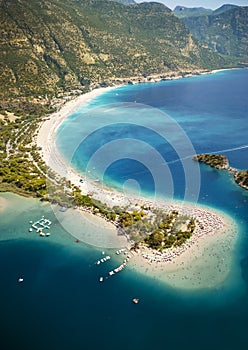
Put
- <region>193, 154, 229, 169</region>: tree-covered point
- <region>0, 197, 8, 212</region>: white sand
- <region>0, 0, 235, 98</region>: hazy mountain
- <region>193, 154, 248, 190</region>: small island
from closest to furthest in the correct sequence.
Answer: <region>0, 197, 8, 212</region>: white sand
<region>193, 154, 248, 190</region>: small island
<region>193, 154, 229, 169</region>: tree-covered point
<region>0, 0, 235, 98</region>: hazy mountain

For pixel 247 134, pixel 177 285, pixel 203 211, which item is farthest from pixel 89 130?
pixel 177 285

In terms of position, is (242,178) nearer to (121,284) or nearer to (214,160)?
(214,160)

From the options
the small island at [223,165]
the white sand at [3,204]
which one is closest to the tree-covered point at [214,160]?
the small island at [223,165]

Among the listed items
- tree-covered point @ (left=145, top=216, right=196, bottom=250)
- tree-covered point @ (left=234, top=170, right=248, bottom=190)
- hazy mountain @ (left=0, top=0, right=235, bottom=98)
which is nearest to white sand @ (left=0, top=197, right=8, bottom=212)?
tree-covered point @ (left=145, top=216, right=196, bottom=250)

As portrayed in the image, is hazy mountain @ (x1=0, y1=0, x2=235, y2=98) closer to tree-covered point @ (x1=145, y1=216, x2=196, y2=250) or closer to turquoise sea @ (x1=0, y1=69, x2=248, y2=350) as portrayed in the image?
turquoise sea @ (x1=0, y1=69, x2=248, y2=350)

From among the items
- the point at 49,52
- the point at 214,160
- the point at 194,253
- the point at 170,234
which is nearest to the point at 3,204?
the point at 170,234

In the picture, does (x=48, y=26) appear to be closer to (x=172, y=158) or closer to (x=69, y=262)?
(x=172, y=158)
